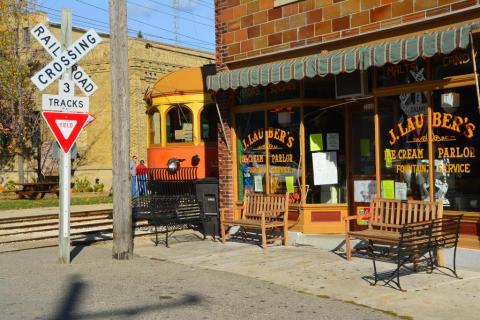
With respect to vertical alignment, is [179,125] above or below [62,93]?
above

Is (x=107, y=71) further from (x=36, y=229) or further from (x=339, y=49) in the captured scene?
(x=339, y=49)

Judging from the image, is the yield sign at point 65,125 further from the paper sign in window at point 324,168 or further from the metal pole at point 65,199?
the paper sign in window at point 324,168

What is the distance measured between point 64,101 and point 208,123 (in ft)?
19.8

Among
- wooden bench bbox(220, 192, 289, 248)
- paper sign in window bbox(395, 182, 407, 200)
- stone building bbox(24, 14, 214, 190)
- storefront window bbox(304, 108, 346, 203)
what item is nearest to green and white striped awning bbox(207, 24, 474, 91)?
storefront window bbox(304, 108, 346, 203)

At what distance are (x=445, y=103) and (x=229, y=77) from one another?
3.80 m

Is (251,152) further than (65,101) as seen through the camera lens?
Yes

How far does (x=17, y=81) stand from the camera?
25672mm

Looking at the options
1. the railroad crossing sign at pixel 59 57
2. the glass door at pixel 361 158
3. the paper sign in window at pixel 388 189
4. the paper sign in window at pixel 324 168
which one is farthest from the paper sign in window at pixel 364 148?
the railroad crossing sign at pixel 59 57

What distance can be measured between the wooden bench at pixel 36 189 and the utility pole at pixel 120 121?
14.9 metres

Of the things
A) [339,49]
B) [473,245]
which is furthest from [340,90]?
[473,245]

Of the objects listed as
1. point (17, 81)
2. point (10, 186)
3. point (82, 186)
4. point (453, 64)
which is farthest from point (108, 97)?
point (453, 64)

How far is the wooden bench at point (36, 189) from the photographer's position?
76.8ft

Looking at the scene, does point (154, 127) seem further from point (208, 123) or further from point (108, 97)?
point (108, 97)

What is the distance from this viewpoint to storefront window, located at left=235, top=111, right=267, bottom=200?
11.3 meters
